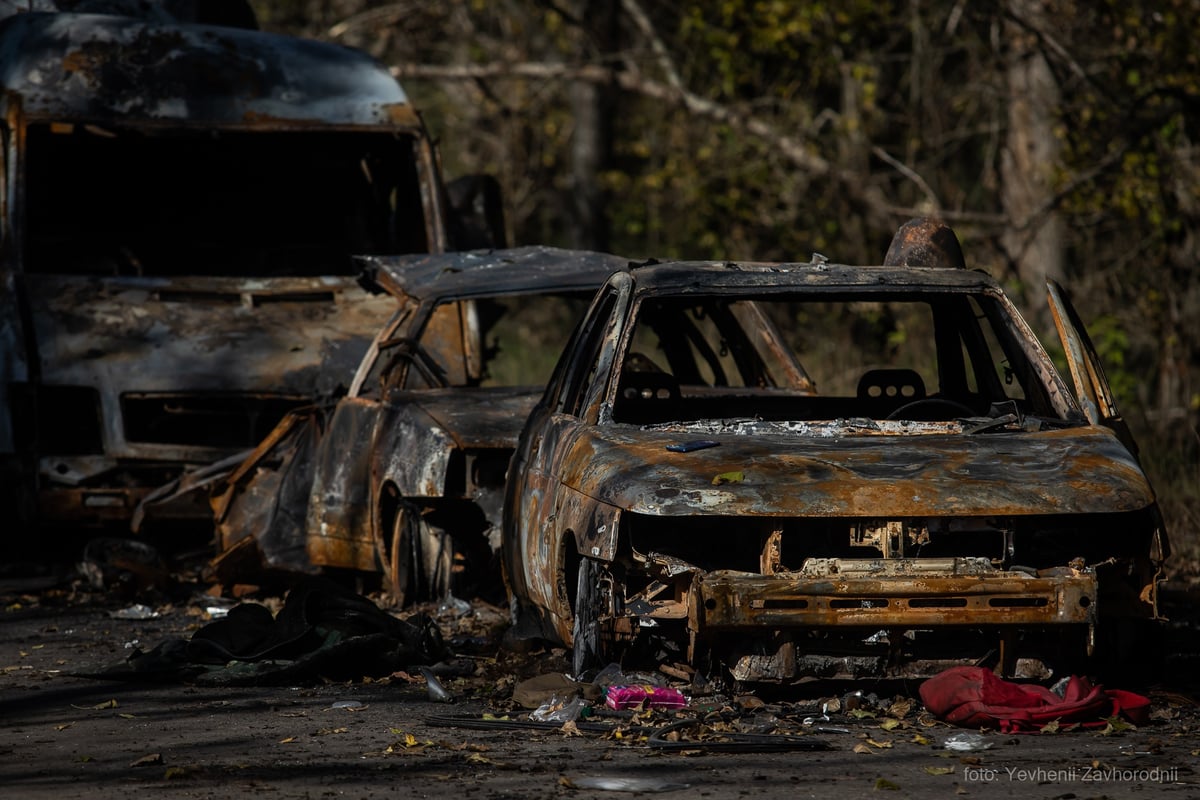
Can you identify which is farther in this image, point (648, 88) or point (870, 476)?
point (648, 88)

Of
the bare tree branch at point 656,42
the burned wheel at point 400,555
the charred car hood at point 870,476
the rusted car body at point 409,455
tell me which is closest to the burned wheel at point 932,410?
the charred car hood at point 870,476

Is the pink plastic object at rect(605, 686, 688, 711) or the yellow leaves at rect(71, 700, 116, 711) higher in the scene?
the pink plastic object at rect(605, 686, 688, 711)

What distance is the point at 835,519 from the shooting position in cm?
615

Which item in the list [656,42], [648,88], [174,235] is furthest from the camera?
[648,88]

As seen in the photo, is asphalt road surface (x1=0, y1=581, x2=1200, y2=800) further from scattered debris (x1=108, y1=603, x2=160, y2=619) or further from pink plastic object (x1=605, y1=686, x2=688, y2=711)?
scattered debris (x1=108, y1=603, x2=160, y2=619)

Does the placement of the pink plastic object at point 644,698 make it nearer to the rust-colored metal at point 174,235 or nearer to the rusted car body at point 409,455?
the rusted car body at point 409,455

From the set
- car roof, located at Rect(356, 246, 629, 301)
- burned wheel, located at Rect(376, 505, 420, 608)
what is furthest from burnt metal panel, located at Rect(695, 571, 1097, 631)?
car roof, located at Rect(356, 246, 629, 301)

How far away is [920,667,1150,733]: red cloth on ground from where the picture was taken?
5949 mm

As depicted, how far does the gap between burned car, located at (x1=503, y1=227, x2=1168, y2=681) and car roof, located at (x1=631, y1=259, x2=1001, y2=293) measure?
0.4 inches

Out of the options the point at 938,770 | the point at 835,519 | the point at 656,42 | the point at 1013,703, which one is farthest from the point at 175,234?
the point at 938,770

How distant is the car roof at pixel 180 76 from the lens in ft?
40.0

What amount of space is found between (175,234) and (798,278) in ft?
23.7

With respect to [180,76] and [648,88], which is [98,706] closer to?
[180,76]

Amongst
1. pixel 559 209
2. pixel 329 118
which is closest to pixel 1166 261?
pixel 329 118
